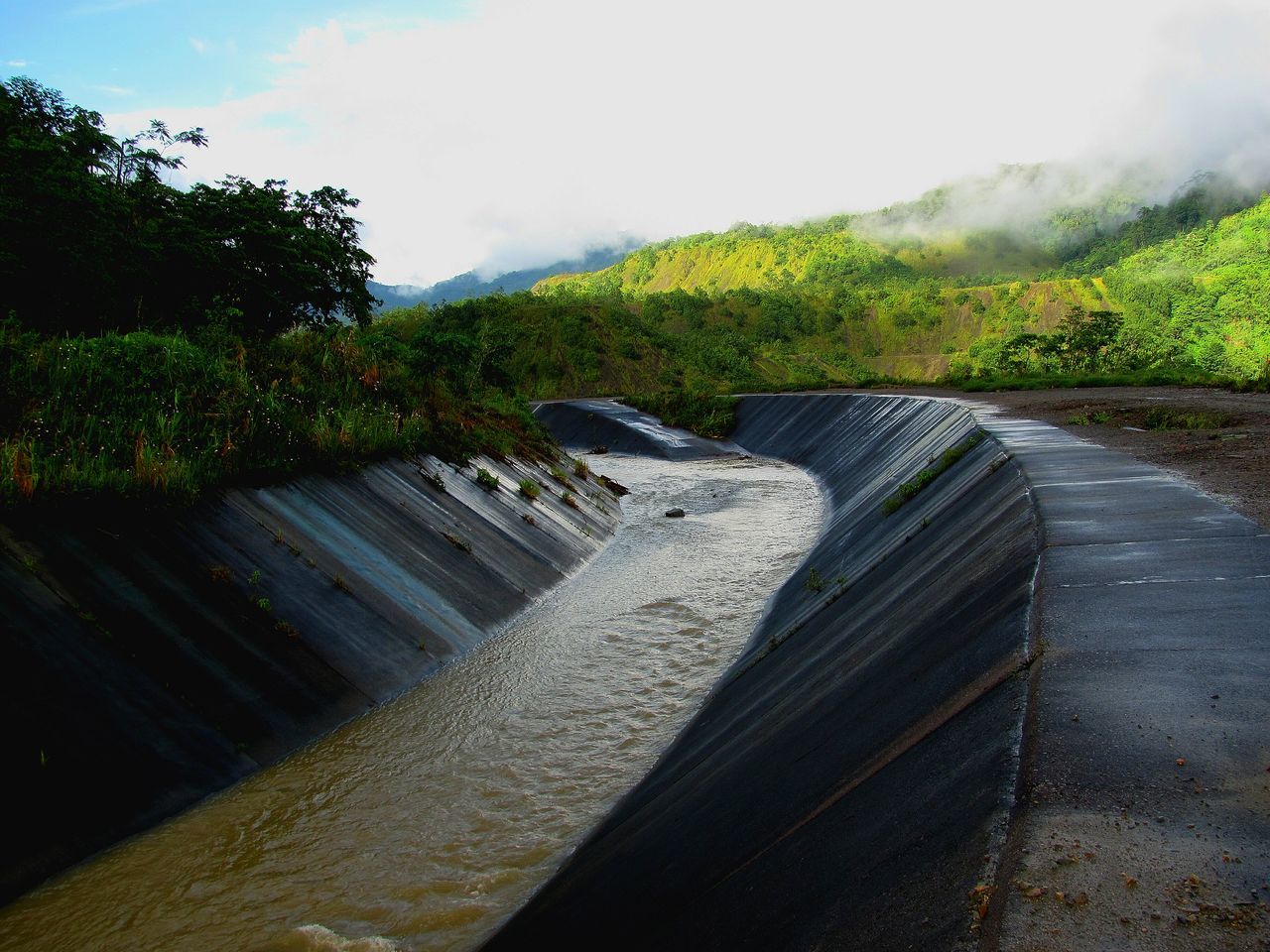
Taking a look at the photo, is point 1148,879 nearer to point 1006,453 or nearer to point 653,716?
point 653,716

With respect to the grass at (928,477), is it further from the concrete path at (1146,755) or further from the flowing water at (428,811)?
the concrete path at (1146,755)

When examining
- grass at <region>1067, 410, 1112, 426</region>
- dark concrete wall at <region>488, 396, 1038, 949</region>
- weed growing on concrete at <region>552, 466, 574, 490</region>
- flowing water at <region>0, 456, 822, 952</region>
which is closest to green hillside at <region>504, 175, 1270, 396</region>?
weed growing on concrete at <region>552, 466, 574, 490</region>

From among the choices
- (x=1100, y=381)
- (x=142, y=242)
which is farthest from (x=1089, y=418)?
(x=142, y=242)

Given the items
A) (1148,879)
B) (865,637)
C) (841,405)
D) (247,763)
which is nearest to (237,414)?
(247,763)

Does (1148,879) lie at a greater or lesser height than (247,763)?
greater

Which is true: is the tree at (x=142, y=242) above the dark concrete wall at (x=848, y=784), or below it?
above

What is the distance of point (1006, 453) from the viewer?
12906mm

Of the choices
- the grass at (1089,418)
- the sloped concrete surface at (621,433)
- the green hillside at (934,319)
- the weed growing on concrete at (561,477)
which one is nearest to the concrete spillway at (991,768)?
the grass at (1089,418)

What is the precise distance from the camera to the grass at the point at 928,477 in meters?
15.4

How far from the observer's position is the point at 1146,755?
3.60 meters

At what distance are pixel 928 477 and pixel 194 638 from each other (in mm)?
12204

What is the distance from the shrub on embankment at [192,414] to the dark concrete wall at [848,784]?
259 inches

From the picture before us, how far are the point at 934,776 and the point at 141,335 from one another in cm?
1294

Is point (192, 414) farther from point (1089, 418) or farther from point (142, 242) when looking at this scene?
point (1089, 418)
